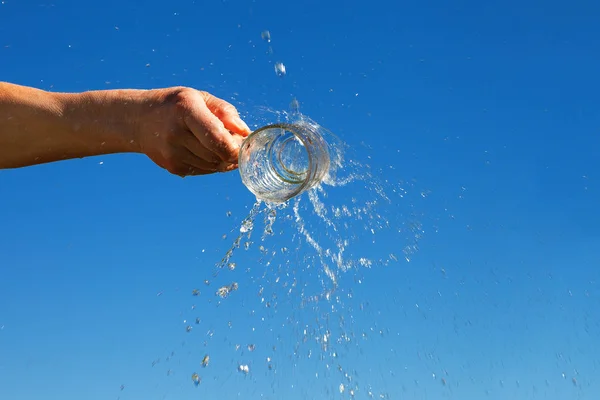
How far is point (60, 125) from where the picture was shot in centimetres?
393

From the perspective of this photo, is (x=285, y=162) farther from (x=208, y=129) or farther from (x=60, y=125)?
(x=60, y=125)

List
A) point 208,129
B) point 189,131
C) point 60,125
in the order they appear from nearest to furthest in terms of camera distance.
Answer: point 208,129 < point 189,131 < point 60,125

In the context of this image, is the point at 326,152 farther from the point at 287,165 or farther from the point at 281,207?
the point at 281,207

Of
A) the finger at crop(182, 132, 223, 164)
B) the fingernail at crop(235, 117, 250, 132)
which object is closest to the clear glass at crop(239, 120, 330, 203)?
the fingernail at crop(235, 117, 250, 132)

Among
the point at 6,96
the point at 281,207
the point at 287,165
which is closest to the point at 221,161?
the point at 287,165

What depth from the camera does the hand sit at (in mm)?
3324

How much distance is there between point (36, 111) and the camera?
3994 mm

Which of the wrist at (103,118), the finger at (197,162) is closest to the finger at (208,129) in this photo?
the finger at (197,162)

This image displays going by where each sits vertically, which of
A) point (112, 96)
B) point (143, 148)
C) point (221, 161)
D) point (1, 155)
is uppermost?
point (1, 155)

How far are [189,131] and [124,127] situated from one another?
1.79 ft

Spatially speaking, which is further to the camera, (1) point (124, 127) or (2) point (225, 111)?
(1) point (124, 127)

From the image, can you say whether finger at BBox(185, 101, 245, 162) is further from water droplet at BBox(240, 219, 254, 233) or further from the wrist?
water droplet at BBox(240, 219, 254, 233)

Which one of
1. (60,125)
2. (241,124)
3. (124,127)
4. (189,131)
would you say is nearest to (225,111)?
(241,124)

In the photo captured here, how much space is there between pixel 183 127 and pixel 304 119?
1.09 meters
